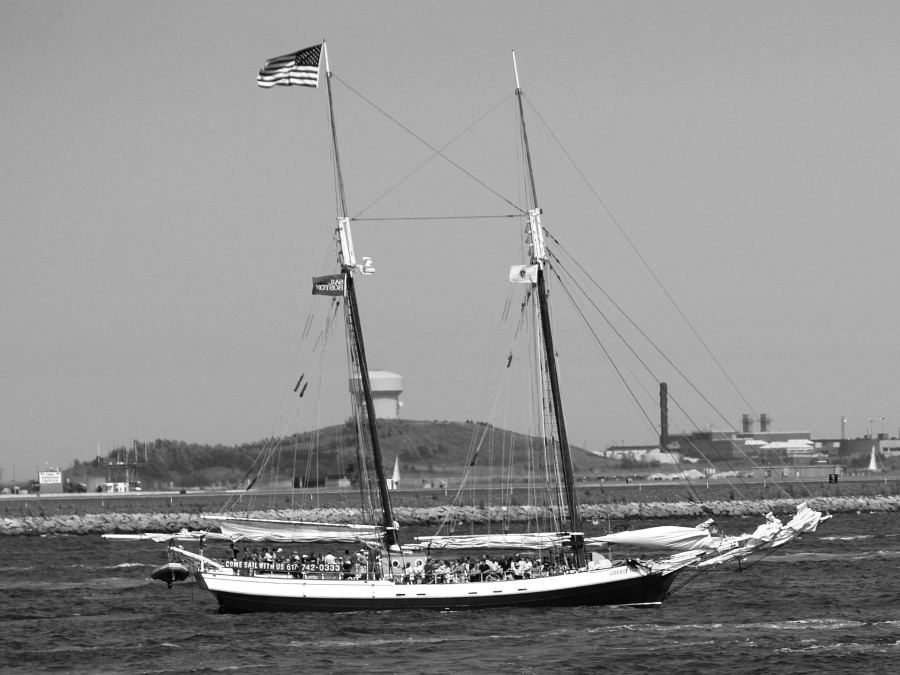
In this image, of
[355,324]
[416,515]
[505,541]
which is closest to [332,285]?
[355,324]

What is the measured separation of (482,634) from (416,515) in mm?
65752

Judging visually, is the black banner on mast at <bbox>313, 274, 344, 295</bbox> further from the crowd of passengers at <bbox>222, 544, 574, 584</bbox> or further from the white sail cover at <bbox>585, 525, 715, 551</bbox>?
the white sail cover at <bbox>585, 525, 715, 551</bbox>

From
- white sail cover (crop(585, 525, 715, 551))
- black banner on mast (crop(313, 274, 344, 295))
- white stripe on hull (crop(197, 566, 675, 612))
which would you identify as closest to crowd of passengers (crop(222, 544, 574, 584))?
white stripe on hull (crop(197, 566, 675, 612))

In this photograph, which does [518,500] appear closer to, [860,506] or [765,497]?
[765,497]

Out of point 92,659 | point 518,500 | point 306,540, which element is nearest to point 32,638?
point 92,659

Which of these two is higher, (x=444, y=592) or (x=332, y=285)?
(x=332, y=285)

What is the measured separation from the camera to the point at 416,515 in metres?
115

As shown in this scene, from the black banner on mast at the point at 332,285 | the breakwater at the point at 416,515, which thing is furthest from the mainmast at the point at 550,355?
the breakwater at the point at 416,515

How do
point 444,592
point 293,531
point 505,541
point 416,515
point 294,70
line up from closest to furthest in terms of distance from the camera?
point 444,592 < point 505,541 < point 294,70 < point 293,531 < point 416,515

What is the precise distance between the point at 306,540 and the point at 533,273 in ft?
50.7

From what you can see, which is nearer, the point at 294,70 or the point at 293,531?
the point at 294,70

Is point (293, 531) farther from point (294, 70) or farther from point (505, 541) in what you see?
point (294, 70)

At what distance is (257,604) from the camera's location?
5612cm

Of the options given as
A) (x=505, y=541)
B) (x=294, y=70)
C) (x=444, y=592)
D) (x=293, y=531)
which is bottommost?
(x=444, y=592)
